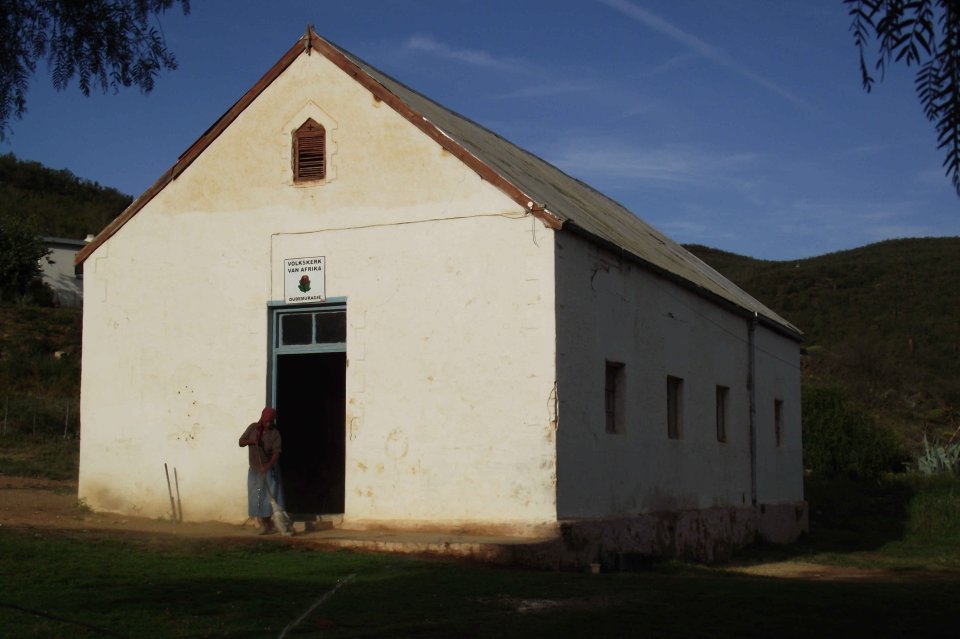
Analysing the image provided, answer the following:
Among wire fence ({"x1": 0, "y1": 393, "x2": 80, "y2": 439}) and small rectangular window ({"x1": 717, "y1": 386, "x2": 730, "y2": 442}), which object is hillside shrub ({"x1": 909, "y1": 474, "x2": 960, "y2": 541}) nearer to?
small rectangular window ({"x1": 717, "y1": 386, "x2": 730, "y2": 442})

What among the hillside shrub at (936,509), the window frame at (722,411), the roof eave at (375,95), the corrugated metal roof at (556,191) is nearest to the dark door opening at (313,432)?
the roof eave at (375,95)

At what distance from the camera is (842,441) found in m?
32.3

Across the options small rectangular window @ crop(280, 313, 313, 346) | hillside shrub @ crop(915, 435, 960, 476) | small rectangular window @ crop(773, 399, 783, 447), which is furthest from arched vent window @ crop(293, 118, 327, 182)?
hillside shrub @ crop(915, 435, 960, 476)

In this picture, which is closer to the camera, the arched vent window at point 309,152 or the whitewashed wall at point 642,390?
the whitewashed wall at point 642,390

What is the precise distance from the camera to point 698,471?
19.1 meters

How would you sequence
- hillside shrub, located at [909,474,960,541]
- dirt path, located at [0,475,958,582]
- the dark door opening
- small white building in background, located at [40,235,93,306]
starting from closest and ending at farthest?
Answer: 1. dirt path, located at [0,475,958,582]
2. the dark door opening
3. hillside shrub, located at [909,474,960,541]
4. small white building in background, located at [40,235,93,306]

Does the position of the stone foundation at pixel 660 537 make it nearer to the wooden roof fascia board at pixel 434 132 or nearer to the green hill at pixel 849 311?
the wooden roof fascia board at pixel 434 132

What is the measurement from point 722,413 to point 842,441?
12921 millimetres

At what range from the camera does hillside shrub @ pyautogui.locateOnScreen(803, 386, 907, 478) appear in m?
31.8

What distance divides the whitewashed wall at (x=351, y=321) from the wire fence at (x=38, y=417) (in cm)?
1127

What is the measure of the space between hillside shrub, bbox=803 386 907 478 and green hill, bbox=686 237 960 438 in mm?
10588

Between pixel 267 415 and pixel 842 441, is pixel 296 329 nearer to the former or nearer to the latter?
pixel 267 415

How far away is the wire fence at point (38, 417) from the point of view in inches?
1070

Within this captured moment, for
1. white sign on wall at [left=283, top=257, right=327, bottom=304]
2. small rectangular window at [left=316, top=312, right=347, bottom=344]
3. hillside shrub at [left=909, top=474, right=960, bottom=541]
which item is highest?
white sign on wall at [left=283, top=257, right=327, bottom=304]
